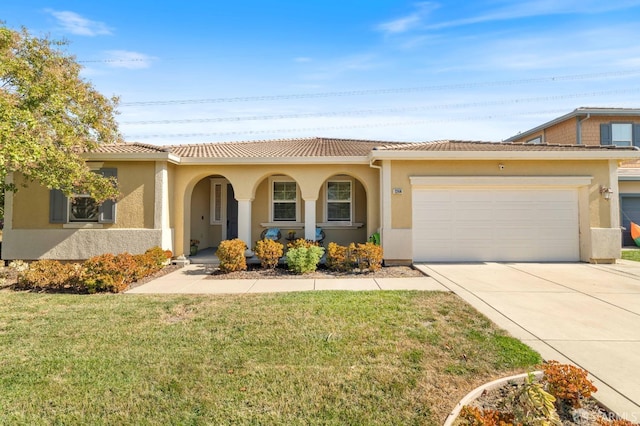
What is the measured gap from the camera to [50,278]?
7871mm

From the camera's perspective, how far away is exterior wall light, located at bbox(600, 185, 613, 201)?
10497 millimetres

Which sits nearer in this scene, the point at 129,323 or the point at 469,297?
the point at 129,323

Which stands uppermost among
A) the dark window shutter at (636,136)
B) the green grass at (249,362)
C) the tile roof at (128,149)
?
the dark window shutter at (636,136)

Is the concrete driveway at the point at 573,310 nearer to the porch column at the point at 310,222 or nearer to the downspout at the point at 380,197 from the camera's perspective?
the downspout at the point at 380,197

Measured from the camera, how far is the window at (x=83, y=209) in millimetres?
10609

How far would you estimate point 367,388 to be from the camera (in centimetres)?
335

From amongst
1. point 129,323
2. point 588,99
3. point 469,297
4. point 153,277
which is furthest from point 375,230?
point 588,99

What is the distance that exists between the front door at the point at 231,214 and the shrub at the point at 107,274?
634 centimetres

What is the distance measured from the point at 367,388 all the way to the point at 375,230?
8.42 m

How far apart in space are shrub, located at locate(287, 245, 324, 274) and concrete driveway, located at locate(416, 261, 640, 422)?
131 inches

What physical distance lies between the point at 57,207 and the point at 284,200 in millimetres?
7584

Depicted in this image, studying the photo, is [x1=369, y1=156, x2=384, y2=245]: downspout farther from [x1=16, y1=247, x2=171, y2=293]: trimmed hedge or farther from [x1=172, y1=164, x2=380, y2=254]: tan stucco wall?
[x1=16, y1=247, x2=171, y2=293]: trimmed hedge

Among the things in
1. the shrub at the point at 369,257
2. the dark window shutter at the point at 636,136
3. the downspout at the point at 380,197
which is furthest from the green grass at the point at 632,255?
the shrub at the point at 369,257

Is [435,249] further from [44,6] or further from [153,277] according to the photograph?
[44,6]
